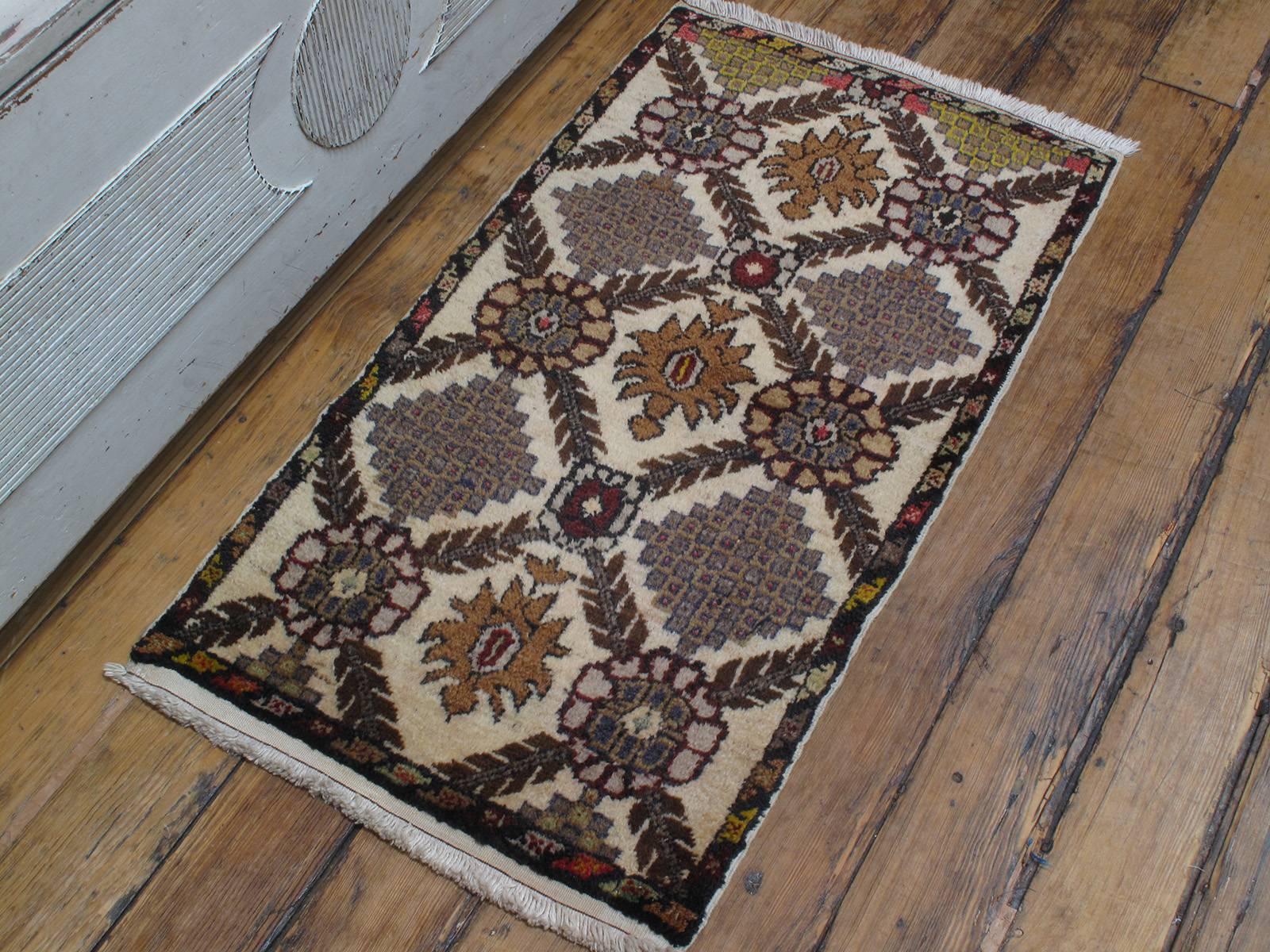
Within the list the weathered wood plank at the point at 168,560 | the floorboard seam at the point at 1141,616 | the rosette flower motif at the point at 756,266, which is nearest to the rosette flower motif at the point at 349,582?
the weathered wood plank at the point at 168,560

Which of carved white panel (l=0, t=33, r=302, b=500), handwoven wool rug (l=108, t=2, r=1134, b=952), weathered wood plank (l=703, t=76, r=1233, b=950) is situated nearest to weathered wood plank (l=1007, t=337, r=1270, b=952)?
weathered wood plank (l=703, t=76, r=1233, b=950)

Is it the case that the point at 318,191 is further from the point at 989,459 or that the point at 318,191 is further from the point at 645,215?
the point at 989,459

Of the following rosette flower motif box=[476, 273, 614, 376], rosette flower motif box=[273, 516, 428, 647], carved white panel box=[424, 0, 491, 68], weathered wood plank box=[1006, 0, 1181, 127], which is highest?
weathered wood plank box=[1006, 0, 1181, 127]

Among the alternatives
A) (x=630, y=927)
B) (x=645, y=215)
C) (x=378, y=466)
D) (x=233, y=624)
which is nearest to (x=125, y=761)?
(x=233, y=624)

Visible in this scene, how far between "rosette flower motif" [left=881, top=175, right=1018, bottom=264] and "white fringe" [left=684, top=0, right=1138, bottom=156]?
0.17 meters

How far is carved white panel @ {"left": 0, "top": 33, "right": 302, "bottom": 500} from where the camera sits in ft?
3.13

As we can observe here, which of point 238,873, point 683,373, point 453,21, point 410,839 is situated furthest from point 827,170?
point 238,873

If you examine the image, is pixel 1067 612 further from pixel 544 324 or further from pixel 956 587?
pixel 544 324

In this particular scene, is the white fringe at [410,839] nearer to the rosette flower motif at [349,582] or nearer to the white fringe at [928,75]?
the rosette flower motif at [349,582]

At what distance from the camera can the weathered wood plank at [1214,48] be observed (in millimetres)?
1607

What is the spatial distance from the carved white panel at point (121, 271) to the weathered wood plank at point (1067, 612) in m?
0.93

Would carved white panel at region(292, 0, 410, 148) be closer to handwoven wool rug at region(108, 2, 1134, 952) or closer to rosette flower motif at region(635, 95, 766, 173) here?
handwoven wool rug at region(108, 2, 1134, 952)

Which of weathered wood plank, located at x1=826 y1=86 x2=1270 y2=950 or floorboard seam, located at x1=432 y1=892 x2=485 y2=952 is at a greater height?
weathered wood plank, located at x1=826 y1=86 x2=1270 y2=950

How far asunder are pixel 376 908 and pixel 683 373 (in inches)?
28.3
